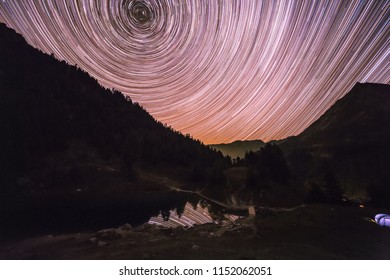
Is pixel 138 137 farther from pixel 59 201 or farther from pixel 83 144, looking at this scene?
pixel 59 201

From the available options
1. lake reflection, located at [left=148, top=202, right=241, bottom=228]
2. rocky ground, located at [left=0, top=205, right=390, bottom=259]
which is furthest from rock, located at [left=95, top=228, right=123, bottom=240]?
lake reflection, located at [left=148, top=202, right=241, bottom=228]

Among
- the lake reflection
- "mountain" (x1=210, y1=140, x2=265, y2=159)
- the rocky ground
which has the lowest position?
the rocky ground

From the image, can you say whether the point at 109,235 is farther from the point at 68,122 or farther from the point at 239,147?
the point at 68,122

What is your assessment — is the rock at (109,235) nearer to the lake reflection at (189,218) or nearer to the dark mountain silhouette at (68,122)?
the lake reflection at (189,218)

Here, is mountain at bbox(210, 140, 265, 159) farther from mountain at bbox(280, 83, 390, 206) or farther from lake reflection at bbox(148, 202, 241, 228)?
lake reflection at bbox(148, 202, 241, 228)

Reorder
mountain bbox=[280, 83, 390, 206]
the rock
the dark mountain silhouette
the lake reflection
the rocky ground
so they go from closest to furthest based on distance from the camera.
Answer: the rocky ground
the rock
the lake reflection
mountain bbox=[280, 83, 390, 206]
the dark mountain silhouette

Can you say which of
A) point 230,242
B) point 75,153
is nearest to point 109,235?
point 230,242
